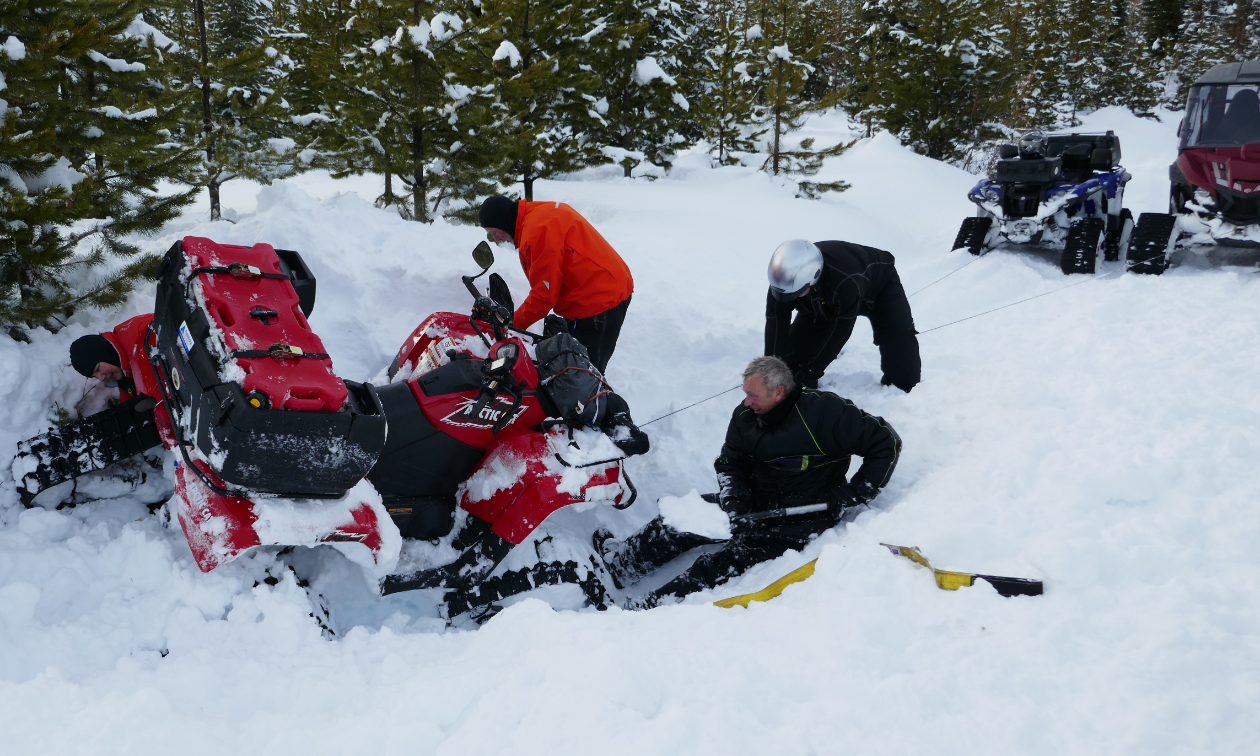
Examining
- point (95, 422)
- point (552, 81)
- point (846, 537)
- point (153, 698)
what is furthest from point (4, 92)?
point (552, 81)

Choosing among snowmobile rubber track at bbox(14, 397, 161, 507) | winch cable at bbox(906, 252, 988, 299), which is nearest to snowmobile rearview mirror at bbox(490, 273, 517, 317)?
snowmobile rubber track at bbox(14, 397, 161, 507)

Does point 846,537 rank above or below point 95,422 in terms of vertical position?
below

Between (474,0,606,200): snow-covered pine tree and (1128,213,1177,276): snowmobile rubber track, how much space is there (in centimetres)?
721

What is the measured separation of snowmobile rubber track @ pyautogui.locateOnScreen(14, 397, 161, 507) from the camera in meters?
2.94

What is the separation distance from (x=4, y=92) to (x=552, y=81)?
9.27 m

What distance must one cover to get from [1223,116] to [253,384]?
10059 mm

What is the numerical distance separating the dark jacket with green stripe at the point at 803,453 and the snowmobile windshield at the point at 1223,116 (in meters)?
7.06

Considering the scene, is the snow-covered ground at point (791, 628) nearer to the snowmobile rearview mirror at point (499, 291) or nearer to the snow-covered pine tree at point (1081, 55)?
the snowmobile rearview mirror at point (499, 291)

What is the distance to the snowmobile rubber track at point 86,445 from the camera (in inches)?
116

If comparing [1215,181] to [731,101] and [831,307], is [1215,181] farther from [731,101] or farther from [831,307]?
[731,101]

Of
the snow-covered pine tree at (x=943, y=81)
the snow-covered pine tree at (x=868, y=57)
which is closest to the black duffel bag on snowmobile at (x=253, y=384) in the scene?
the snow-covered pine tree at (x=943, y=81)

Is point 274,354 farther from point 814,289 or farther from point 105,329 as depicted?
point 814,289

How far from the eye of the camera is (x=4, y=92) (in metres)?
3.22

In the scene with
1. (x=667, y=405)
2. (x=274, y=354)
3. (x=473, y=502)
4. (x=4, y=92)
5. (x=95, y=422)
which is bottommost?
(x=667, y=405)
